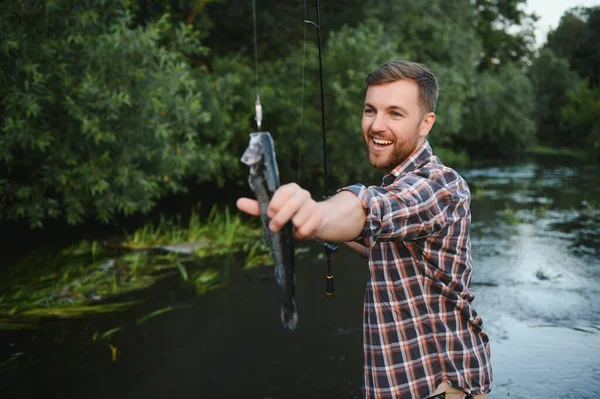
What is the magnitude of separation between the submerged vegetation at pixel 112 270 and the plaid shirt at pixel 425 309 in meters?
5.33

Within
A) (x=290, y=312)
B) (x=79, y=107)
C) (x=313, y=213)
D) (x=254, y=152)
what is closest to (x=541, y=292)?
(x=290, y=312)

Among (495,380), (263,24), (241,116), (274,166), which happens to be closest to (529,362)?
(495,380)

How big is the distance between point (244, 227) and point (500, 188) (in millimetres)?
11042

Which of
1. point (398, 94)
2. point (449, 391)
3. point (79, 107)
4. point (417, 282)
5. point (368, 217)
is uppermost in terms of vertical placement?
point (398, 94)

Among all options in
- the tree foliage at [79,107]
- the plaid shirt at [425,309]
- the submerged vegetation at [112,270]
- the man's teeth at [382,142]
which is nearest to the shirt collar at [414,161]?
the plaid shirt at [425,309]

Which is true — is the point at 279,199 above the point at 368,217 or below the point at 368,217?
above

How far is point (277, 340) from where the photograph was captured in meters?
5.99

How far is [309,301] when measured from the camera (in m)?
7.21

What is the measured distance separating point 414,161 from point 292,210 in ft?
3.23

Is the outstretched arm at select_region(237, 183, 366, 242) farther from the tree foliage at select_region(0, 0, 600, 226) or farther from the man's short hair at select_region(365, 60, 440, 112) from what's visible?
the tree foliage at select_region(0, 0, 600, 226)

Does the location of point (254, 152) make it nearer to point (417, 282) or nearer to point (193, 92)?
point (417, 282)

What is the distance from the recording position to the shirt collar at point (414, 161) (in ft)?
7.66

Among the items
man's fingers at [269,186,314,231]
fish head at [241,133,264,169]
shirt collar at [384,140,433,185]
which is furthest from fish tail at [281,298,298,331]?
shirt collar at [384,140,433,185]

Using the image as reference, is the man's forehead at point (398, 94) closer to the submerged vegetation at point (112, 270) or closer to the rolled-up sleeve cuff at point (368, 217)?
the rolled-up sleeve cuff at point (368, 217)
